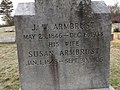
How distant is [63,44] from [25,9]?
34.4 inches

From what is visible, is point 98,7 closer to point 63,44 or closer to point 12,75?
point 63,44

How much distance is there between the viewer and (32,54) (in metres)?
Answer: 4.05

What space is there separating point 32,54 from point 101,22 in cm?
129

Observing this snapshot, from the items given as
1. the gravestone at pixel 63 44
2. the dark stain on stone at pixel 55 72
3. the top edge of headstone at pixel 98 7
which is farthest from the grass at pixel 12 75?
the top edge of headstone at pixel 98 7

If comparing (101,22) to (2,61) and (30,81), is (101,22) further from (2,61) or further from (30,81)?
(2,61)

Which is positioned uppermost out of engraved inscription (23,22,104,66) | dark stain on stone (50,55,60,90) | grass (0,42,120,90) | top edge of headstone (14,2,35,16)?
top edge of headstone (14,2,35,16)

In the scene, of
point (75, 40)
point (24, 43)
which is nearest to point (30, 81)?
point (24, 43)

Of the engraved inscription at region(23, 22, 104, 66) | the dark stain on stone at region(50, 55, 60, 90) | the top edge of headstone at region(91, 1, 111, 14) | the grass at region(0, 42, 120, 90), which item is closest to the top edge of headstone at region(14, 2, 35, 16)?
the engraved inscription at region(23, 22, 104, 66)

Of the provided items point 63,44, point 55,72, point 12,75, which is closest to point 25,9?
point 63,44

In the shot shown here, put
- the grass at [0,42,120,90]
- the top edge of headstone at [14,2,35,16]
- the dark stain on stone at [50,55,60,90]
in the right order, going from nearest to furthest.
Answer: the top edge of headstone at [14,2,35,16] < the dark stain on stone at [50,55,60,90] < the grass at [0,42,120,90]

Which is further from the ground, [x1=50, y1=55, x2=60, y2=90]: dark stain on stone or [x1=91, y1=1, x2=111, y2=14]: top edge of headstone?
[x1=91, y1=1, x2=111, y2=14]: top edge of headstone

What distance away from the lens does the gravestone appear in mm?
3914

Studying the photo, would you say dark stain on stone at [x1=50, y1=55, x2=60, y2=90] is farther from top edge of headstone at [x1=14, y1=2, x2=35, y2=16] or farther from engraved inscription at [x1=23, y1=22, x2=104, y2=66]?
top edge of headstone at [x1=14, y1=2, x2=35, y2=16]

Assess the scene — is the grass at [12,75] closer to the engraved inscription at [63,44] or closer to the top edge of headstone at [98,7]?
the engraved inscription at [63,44]
